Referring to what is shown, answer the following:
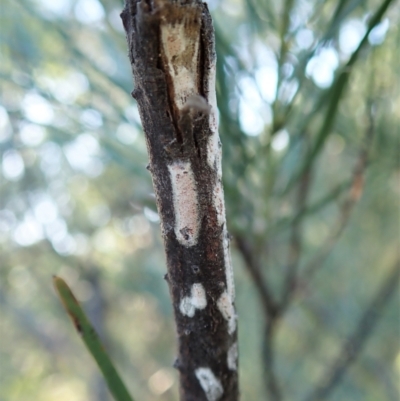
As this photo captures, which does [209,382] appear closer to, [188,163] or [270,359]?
[188,163]

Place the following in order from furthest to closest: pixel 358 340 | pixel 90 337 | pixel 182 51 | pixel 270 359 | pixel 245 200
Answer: pixel 358 340
pixel 270 359
pixel 245 200
pixel 90 337
pixel 182 51

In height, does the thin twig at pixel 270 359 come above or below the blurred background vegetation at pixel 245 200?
below

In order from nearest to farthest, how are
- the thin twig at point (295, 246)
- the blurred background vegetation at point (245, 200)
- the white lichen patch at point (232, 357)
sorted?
1. the white lichen patch at point (232, 357)
2. the blurred background vegetation at point (245, 200)
3. the thin twig at point (295, 246)

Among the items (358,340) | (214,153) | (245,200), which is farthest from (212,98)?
(358,340)

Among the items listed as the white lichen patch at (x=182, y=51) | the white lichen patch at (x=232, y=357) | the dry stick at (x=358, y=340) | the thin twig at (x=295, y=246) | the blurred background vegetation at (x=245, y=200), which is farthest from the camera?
the dry stick at (x=358, y=340)

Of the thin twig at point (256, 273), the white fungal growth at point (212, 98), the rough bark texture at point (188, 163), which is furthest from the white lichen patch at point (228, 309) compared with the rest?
the thin twig at point (256, 273)

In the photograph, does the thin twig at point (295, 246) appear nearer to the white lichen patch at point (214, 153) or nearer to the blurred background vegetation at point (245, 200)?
the blurred background vegetation at point (245, 200)
